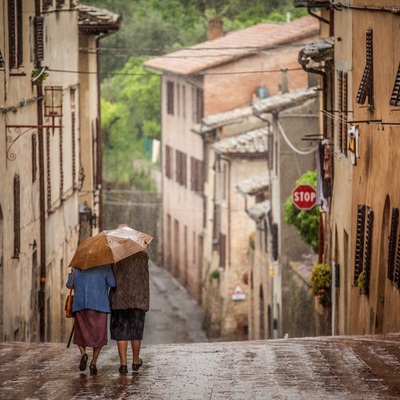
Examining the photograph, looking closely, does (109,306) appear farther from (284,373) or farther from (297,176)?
(297,176)

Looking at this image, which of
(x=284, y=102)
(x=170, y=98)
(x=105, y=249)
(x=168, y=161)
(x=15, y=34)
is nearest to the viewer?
(x=105, y=249)

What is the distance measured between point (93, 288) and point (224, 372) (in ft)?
5.37

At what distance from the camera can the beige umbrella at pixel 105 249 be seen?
576 inches

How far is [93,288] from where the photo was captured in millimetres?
14758

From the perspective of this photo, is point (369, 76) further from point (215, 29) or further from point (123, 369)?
point (215, 29)

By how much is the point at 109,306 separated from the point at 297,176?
68.7 ft

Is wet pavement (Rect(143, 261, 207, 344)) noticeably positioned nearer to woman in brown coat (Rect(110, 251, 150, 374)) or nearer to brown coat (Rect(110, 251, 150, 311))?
woman in brown coat (Rect(110, 251, 150, 374))

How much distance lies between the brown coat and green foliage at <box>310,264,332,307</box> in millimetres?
12771

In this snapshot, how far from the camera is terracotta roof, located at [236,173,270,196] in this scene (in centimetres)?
3925

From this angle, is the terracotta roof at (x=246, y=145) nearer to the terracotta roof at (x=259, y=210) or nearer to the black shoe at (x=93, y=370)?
the terracotta roof at (x=259, y=210)

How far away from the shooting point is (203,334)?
147 ft

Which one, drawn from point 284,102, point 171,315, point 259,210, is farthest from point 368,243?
point 171,315

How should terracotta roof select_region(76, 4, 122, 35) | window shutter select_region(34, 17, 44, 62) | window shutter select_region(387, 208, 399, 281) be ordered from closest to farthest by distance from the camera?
window shutter select_region(387, 208, 399, 281), window shutter select_region(34, 17, 44, 62), terracotta roof select_region(76, 4, 122, 35)

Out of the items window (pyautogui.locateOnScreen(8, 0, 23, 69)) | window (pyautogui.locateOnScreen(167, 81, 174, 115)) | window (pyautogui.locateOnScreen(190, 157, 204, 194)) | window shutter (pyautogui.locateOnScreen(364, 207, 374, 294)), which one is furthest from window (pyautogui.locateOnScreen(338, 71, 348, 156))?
window (pyautogui.locateOnScreen(167, 81, 174, 115))
